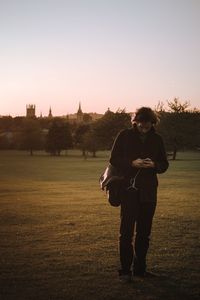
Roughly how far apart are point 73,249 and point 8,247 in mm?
1261

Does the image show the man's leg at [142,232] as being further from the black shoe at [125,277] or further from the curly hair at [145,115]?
the curly hair at [145,115]

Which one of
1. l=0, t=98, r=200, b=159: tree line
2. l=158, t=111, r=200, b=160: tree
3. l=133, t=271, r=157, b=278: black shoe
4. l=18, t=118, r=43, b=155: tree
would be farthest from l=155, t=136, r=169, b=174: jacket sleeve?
l=18, t=118, r=43, b=155: tree

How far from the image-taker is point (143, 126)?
6.26 metres

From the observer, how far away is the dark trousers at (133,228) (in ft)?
20.4

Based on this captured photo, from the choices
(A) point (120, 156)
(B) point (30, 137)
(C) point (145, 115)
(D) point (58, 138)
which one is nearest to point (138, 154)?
(A) point (120, 156)

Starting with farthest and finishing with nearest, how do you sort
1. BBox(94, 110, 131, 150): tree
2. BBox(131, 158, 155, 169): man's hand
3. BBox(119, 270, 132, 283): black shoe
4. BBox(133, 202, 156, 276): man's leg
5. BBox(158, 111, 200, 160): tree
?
BBox(94, 110, 131, 150): tree < BBox(158, 111, 200, 160): tree < BBox(133, 202, 156, 276): man's leg < BBox(119, 270, 132, 283): black shoe < BBox(131, 158, 155, 169): man's hand

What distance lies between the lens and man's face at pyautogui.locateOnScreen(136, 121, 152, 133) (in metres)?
6.25

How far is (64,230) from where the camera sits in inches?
393

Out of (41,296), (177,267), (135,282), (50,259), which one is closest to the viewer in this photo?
A: (41,296)

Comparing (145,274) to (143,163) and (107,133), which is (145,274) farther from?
(107,133)

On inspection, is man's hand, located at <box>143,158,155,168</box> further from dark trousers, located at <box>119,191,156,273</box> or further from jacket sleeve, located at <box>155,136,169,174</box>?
dark trousers, located at <box>119,191,156,273</box>

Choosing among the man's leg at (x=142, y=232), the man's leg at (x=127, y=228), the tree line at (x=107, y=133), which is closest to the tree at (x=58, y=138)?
the tree line at (x=107, y=133)

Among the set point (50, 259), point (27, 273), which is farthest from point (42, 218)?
point (27, 273)

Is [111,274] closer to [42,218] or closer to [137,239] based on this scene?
[137,239]
